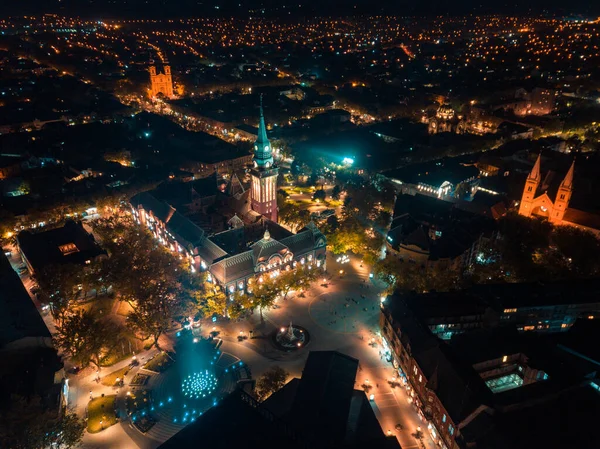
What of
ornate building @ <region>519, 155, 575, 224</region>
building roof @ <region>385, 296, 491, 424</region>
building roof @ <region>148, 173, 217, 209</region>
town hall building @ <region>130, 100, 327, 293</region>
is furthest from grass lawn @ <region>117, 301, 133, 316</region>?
ornate building @ <region>519, 155, 575, 224</region>

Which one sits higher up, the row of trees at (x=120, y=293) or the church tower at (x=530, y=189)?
the church tower at (x=530, y=189)

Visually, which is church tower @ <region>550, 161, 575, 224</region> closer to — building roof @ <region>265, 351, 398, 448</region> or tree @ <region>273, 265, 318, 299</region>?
tree @ <region>273, 265, 318, 299</region>

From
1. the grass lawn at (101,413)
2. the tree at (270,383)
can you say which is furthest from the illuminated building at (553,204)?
the grass lawn at (101,413)

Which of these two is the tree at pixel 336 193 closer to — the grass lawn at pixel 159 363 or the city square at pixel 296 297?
the city square at pixel 296 297

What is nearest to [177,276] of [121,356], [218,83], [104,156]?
[121,356]

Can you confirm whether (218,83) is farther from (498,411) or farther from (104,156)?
(498,411)

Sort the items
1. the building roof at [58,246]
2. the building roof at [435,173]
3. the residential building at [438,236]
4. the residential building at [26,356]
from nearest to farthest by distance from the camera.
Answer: the residential building at [26,356] < the building roof at [58,246] < the residential building at [438,236] < the building roof at [435,173]

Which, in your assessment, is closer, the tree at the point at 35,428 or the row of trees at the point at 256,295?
the tree at the point at 35,428
